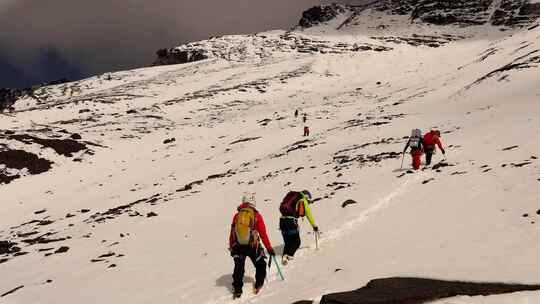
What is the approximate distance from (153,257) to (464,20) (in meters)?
206

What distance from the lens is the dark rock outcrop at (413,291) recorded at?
696 cm

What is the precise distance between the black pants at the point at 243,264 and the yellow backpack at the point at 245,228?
15 cm

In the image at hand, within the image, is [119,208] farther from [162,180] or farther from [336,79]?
[336,79]

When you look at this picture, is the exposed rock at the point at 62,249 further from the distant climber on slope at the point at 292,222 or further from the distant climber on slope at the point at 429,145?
the distant climber on slope at the point at 429,145

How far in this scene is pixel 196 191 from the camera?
28297mm

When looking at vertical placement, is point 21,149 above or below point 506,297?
below

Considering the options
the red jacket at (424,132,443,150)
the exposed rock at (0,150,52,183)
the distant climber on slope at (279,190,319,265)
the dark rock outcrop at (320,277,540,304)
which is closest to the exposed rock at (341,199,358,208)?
the distant climber on slope at (279,190,319,265)

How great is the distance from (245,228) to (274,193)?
44.4 ft

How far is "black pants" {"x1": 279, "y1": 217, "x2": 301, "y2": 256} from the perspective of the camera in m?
Answer: 12.4

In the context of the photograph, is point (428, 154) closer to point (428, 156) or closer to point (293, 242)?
point (428, 156)

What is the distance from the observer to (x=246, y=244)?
10336 millimetres

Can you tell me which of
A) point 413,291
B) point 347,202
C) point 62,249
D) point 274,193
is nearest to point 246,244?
point 413,291

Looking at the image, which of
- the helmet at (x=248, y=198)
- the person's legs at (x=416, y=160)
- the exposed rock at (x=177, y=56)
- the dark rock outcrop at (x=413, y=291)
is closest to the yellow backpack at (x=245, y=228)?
the helmet at (x=248, y=198)

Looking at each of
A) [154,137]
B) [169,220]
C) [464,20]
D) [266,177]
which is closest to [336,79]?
[154,137]
